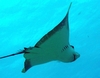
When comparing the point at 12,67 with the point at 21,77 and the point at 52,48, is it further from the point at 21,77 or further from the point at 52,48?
the point at 52,48

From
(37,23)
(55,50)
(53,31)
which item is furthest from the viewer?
(37,23)

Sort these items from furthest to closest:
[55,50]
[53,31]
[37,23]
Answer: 1. [37,23]
2. [55,50]
3. [53,31]

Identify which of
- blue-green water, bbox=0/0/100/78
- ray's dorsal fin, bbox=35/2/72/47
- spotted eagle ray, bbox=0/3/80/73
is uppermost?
blue-green water, bbox=0/0/100/78

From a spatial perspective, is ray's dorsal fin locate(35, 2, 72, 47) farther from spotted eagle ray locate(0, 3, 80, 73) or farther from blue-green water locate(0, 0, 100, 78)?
blue-green water locate(0, 0, 100, 78)

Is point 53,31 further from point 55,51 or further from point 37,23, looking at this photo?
point 37,23

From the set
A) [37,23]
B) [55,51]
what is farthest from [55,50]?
[37,23]

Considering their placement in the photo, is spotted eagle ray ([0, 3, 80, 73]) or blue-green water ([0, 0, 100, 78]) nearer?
spotted eagle ray ([0, 3, 80, 73])

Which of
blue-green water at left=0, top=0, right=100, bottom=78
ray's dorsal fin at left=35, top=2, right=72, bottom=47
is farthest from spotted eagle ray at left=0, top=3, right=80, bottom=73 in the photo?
blue-green water at left=0, top=0, right=100, bottom=78

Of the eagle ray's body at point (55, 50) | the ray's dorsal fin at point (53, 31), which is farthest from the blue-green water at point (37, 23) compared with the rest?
the ray's dorsal fin at point (53, 31)

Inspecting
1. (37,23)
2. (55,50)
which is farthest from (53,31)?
(37,23)

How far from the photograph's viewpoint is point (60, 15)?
53.0ft

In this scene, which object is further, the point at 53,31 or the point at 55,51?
the point at 55,51

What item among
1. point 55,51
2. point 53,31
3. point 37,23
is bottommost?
point 55,51

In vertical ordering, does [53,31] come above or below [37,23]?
below
